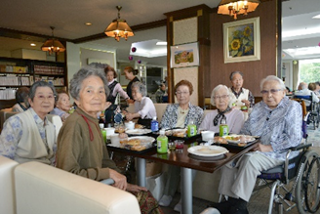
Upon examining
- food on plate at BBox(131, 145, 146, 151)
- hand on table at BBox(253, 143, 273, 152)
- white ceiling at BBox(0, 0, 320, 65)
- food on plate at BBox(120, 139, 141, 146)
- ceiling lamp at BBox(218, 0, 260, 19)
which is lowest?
hand on table at BBox(253, 143, 273, 152)

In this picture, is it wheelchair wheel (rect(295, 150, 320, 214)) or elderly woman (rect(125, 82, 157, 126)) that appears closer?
wheelchair wheel (rect(295, 150, 320, 214))

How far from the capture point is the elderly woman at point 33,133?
4.99 feet

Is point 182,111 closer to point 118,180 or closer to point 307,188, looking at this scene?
point 307,188

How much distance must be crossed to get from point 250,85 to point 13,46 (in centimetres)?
754

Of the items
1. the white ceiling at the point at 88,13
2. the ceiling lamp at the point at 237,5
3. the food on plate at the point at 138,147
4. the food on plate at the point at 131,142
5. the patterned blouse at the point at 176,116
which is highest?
the white ceiling at the point at 88,13

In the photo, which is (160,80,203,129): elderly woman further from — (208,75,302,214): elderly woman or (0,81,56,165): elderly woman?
(0,81,56,165): elderly woman

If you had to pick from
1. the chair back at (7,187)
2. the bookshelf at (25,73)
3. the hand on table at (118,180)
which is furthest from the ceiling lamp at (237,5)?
the bookshelf at (25,73)

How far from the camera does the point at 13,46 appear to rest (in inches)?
305

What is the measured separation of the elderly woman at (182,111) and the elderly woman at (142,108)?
528mm

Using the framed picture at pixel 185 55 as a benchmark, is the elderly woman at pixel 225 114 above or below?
below

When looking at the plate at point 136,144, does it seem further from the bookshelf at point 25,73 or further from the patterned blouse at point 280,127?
the bookshelf at point 25,73

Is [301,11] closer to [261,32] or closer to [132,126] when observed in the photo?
[261,32]

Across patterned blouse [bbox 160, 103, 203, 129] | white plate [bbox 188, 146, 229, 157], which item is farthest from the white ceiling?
white plate [bbox 188, 146, 229, 157]

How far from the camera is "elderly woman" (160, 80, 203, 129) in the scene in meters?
2.64
